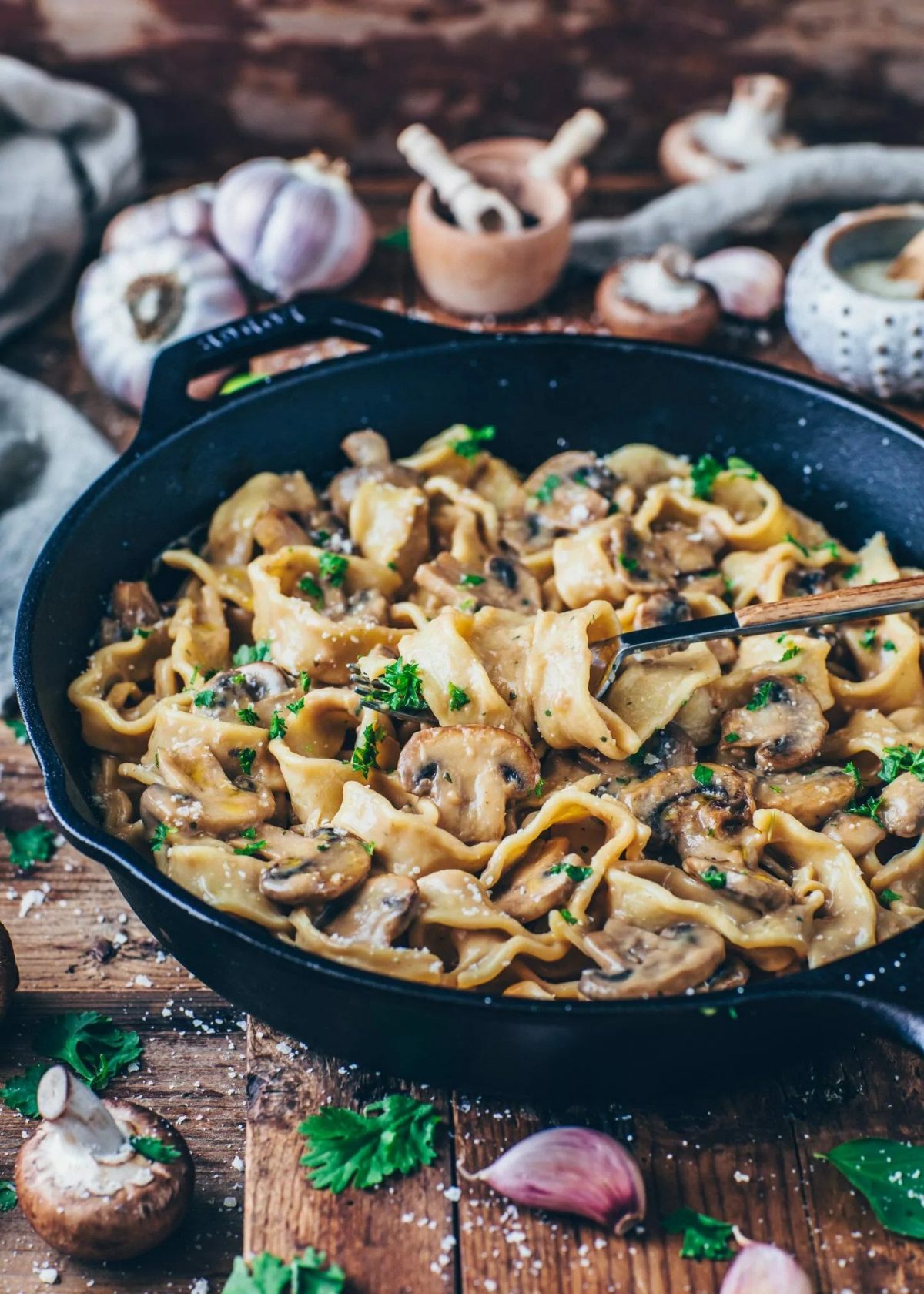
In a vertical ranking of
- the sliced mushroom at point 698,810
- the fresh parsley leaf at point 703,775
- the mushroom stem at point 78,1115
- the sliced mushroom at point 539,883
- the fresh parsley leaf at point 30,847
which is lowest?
the fresh parsley leaf at point 30,847

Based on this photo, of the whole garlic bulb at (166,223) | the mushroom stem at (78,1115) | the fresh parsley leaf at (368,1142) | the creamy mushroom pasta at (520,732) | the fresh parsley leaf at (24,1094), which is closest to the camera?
the mushroom stem at (78,1115)

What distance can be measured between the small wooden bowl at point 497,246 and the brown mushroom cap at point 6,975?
331 cm

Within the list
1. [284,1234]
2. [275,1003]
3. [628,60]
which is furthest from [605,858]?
[628,60]

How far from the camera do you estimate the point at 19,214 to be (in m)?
5.81

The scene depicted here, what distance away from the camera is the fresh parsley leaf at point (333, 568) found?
14.3ft

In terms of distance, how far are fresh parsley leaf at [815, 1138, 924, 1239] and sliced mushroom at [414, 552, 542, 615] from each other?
71.7 inches

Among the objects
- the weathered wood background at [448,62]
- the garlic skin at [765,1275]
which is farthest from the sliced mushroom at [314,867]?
the weathered wood background at [448,62]

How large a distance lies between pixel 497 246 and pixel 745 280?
108 cm

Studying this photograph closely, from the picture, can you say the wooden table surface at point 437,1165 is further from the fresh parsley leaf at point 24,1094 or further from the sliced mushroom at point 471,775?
the sliced mushroom at point 471,775

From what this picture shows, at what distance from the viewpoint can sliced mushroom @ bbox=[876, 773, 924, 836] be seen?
372 centimetres

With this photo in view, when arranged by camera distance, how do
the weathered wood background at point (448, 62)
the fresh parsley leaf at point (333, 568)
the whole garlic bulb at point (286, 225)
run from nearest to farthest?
the fresh parsley leaf at point (333, 568) → the whole garlic bulb at point (286, 225) → the weathered wood background at point (448, 62)

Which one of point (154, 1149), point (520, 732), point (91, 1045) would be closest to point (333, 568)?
point (520, 732)

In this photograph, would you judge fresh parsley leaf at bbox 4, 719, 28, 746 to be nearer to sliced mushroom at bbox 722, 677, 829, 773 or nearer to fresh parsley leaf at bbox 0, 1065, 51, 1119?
fresh parsley leaf at bbox 0, 1065, 51, 1119

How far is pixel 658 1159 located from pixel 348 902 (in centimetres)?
98
